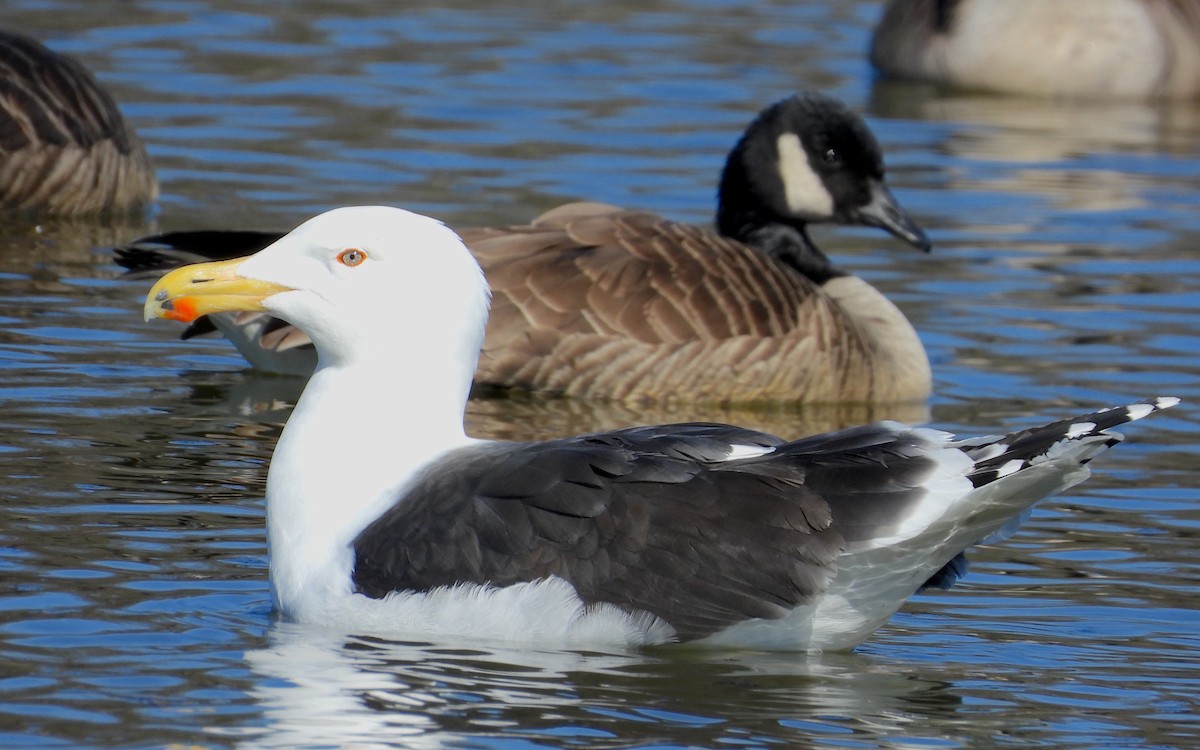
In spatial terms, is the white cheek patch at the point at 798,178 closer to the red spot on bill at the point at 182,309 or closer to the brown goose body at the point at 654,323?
the brown goose body at the point at 654,323

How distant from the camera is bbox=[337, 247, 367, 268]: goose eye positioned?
693 cm

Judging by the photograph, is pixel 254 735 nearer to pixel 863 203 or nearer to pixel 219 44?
pixel 863 203

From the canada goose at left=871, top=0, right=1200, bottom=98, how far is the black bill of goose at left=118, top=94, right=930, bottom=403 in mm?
9851

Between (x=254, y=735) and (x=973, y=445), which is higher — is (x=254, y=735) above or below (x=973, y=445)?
below

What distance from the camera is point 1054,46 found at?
2072cm

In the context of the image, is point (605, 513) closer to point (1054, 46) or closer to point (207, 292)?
point (207, 292)

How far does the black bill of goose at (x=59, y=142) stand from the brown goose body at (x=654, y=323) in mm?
3724

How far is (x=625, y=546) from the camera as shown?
645 centimetres

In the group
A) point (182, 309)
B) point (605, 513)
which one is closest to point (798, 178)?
point (182, 309)

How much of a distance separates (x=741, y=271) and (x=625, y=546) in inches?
187

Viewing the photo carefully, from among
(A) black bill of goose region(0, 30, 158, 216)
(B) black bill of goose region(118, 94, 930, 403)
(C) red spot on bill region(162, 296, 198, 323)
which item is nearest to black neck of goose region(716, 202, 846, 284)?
(B) black bill of goose region(118, 94, 930, 403)

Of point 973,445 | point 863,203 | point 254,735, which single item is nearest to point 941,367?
point 863,203

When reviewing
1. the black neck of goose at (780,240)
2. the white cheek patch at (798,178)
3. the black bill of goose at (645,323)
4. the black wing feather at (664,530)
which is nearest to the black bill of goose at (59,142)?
the black bill of goose at (645,323)

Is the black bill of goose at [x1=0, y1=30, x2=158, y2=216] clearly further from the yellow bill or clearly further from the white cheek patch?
the yellow bill
